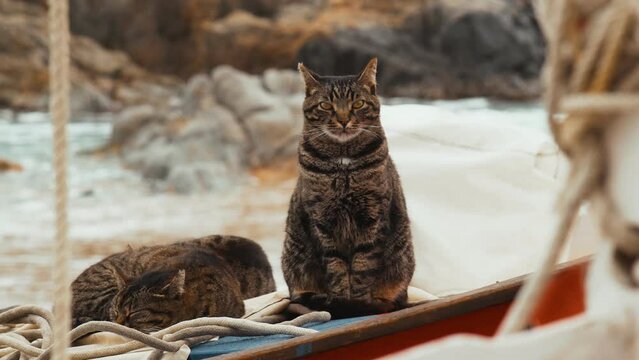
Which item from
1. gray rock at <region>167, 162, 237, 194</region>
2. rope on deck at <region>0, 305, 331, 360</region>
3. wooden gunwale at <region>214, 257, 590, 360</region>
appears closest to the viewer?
wooden gunwale at <region>214, 257, 590, 360</region>

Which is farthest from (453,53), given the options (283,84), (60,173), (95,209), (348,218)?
(60,173)

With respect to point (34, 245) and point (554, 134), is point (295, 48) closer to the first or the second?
point (34, 245)

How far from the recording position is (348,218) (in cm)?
193

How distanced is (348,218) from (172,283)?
→ 0.40 metres

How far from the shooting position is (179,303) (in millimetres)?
1854

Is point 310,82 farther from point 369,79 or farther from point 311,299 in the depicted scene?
point 311,299

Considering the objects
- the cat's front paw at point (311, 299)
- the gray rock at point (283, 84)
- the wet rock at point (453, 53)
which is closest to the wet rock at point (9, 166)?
the gray rock at point (283, 84)

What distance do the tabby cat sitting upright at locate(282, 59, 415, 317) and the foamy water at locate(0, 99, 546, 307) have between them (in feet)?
9.65

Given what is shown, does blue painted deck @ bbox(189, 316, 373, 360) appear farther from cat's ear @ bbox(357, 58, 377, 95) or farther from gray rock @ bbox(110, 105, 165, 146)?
gray rock @ bbox(110, 105, 165, 146)

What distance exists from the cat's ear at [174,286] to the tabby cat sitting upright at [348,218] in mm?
248

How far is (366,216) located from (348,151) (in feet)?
0.51

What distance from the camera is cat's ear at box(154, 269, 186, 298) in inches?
72.2

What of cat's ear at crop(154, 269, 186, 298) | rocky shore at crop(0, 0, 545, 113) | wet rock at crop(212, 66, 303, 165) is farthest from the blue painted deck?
rocky shore at crop(0, 0, 545, 113)

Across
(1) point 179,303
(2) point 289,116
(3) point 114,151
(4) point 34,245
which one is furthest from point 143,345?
(3) point 114,151
